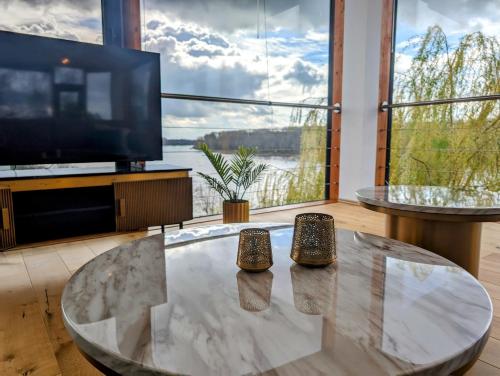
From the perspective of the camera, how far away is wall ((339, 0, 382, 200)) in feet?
13.8

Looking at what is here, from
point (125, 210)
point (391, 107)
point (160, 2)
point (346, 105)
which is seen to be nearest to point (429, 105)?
point (391, 107)

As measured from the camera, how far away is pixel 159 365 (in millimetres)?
535

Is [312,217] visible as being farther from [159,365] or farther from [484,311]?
[159,365]

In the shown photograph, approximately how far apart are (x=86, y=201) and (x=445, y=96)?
357 cm

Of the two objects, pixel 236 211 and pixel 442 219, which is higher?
pixel 442 219

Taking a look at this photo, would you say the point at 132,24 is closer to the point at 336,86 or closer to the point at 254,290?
the point at 336,86

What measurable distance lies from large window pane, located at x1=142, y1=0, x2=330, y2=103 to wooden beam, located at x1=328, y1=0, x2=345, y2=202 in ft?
0.35

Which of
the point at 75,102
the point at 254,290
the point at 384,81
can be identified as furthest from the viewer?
the point at 384,81

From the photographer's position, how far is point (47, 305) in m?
1.77

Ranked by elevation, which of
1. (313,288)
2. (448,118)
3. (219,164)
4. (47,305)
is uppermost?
(448,118)

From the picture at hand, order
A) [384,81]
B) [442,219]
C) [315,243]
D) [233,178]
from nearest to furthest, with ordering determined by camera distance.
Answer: [315,243], [442,219], [233,178], [384,81]

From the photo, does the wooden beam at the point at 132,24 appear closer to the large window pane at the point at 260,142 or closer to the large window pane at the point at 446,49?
the large window pane at the point at 260,142

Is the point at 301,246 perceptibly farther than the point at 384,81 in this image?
No

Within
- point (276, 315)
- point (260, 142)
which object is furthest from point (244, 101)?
point (276, 315)
